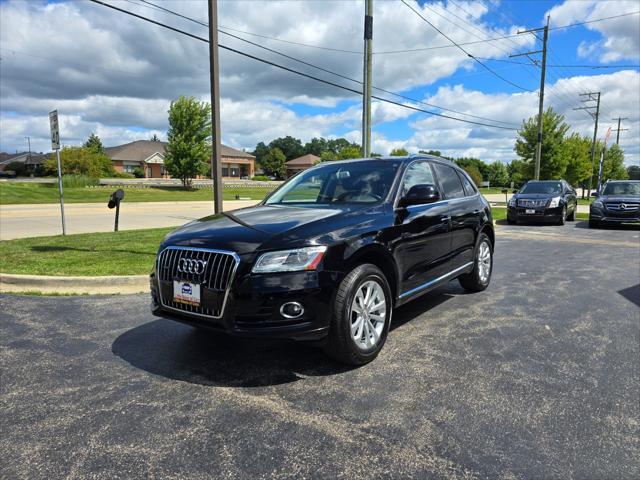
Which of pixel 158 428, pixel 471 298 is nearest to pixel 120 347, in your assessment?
pixel 158 428

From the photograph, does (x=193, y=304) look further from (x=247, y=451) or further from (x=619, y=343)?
(x=619, y=343)

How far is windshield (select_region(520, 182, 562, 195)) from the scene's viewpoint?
1627 cm

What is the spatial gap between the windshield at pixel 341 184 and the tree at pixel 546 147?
1238 inches

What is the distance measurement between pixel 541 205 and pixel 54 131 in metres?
14.6

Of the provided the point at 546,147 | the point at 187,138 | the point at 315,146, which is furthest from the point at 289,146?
the point at 546,147

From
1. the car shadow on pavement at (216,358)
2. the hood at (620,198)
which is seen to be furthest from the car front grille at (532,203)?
the car shadow on pavement at (216,358)

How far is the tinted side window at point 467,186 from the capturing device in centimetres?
587

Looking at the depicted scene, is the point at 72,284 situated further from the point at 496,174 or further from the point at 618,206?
the point at 496,174

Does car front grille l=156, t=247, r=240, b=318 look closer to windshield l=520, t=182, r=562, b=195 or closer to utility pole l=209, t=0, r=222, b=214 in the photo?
utility pole l=209, t=0, r=222, b=214

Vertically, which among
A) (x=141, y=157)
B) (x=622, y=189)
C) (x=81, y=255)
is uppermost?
(x=141, y=157)

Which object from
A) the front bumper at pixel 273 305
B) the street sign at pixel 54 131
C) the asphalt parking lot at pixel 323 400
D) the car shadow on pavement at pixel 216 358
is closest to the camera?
the asphalt parking lot at pixel 323 400

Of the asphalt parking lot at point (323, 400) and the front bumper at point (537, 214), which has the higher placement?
the front bumper at point (537, 214)

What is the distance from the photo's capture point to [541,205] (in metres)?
15.4

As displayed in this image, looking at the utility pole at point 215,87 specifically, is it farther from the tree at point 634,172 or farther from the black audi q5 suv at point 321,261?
the tree at point 634,172
